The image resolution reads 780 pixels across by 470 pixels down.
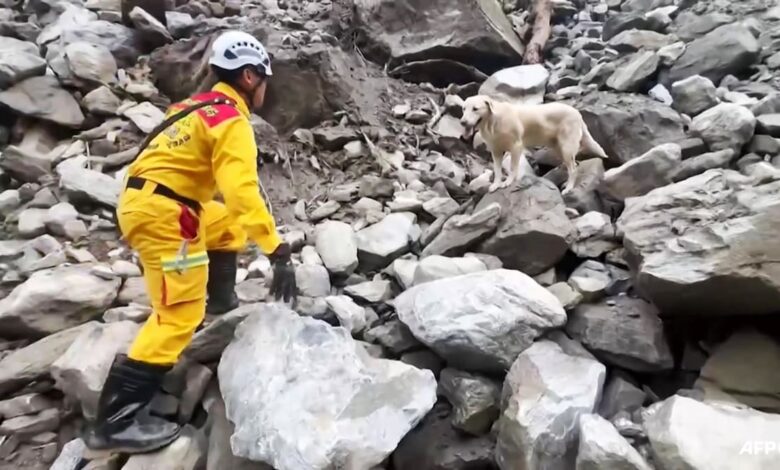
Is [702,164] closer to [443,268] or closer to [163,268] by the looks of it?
[443,268]

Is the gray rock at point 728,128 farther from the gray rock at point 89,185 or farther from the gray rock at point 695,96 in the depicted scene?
the gray rock at point 89,185

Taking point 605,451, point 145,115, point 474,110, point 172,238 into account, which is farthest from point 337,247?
point 145,115

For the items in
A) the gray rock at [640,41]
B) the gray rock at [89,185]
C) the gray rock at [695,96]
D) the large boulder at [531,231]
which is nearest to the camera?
the large boulder at [531,231]

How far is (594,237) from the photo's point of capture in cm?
309

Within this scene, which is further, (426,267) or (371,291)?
(371,291)

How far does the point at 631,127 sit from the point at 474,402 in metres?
2.31

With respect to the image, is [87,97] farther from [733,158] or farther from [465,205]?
[733,158]

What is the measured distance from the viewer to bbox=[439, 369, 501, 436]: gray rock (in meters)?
2.41

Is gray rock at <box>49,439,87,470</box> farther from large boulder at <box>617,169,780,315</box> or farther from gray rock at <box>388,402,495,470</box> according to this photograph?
large boulder at <box>617,169,780,315</box>

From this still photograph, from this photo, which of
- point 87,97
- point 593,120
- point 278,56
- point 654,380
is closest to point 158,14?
point 87,97

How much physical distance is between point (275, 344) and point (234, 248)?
55cm

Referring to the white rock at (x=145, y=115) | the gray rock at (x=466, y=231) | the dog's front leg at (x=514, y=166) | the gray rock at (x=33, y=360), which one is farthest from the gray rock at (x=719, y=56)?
the gray rock at (x=33, y=360)

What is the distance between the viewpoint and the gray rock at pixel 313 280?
311cm

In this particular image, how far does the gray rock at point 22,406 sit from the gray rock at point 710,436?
8.33 ft
